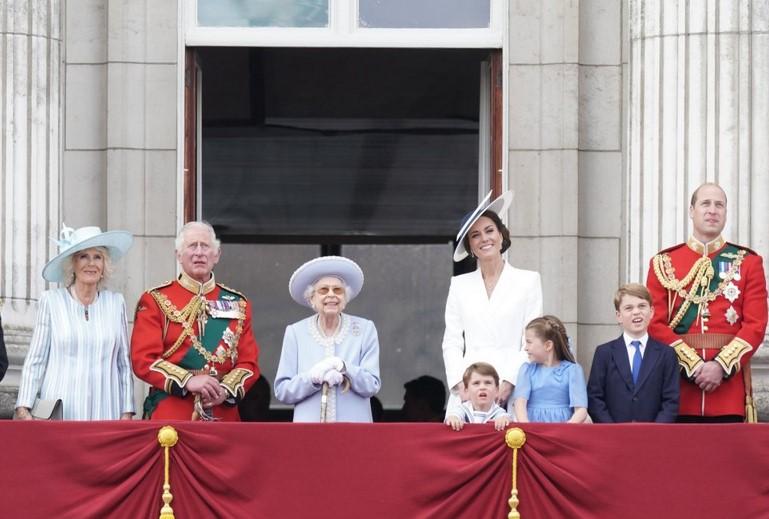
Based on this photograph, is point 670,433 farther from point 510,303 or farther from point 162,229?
point 162,229

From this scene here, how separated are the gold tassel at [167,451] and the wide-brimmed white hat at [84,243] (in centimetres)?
122

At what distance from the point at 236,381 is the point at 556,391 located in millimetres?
1735

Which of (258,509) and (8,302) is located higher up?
(8,302)

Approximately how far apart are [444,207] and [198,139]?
4944mm

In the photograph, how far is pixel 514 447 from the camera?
10305 millimetres

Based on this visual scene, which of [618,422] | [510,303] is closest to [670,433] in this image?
[618,422]

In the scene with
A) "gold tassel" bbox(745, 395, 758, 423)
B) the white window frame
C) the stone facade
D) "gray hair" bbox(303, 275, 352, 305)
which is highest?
the white window frame

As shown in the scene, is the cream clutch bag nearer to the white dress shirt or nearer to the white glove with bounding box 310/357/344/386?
the white glove with bounding box 310/357/344/386

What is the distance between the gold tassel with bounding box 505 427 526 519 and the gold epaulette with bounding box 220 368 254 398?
159cm

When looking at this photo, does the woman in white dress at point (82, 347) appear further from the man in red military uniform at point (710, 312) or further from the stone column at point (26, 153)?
the man in red military uniform at point (710, 312)

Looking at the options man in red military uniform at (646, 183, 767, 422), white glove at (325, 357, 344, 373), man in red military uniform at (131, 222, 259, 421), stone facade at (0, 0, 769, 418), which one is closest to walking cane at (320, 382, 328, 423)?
white glove at (325, 357, 344, 373)

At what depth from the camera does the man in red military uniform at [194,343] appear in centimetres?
1096

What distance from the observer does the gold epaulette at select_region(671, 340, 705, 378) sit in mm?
11047

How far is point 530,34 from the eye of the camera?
531 inches
